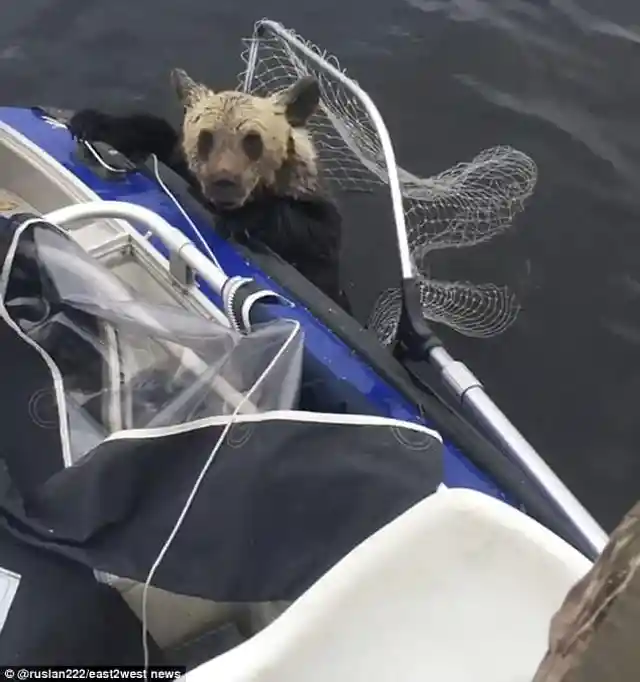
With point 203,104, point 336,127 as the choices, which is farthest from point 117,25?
point 203,104

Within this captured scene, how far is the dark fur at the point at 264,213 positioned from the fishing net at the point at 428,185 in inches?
16.2

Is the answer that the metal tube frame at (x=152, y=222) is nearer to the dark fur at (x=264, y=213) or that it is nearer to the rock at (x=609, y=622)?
the dark fur at (x=264, y=213)

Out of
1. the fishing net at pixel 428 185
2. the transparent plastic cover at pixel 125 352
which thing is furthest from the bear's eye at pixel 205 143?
the transparent plastic cover at pixel 125 352

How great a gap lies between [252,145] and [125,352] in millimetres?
1004

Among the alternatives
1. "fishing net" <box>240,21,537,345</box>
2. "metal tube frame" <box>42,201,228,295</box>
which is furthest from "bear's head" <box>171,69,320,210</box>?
"fishing net" <box>240,21,537,345</box>

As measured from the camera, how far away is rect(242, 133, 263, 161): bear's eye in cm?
277

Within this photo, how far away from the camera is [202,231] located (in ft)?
9.54

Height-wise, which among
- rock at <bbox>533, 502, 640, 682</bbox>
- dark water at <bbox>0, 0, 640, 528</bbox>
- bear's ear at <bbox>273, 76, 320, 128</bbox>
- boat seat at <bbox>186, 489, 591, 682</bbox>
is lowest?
dark water at <bbox>0, 0, 640, 528</bbox>

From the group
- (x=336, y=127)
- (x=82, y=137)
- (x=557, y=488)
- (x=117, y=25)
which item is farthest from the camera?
(x=117, y=25)

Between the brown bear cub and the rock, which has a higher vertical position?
the rock

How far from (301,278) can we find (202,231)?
0.35 meters

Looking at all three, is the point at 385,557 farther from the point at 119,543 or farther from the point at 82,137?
the point at 82,137

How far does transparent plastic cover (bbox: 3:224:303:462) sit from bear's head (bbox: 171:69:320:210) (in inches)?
31.4

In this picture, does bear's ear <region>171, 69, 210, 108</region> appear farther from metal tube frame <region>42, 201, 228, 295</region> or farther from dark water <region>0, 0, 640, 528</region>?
dark water <region>0, 0, 640, 528</region>
